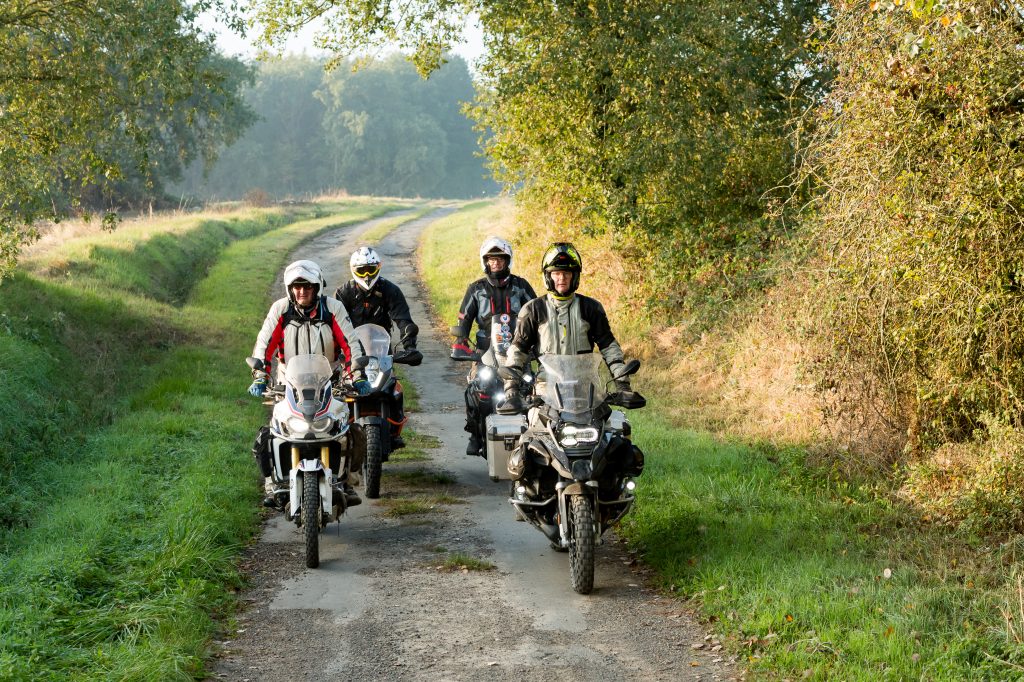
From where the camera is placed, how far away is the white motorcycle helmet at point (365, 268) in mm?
10609

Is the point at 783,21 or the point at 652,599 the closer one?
the point at 652,599

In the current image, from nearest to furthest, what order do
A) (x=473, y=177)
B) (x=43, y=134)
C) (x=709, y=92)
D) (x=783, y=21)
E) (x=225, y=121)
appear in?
(x=43, y=134)
(x=709, y=92)
(x=783, y=21)
(x=225, y=121)
(x=473, y=177)

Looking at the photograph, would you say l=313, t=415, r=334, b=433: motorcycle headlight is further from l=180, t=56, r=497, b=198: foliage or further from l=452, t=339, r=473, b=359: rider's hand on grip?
l=180, t=56, r=497, b=198: foliage

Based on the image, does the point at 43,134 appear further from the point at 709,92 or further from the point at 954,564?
the point at 954,564

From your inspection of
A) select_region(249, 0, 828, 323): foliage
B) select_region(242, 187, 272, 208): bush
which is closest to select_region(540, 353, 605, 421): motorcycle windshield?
select_region(249, 0, 828, 323): foliage

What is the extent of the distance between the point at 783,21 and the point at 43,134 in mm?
12418

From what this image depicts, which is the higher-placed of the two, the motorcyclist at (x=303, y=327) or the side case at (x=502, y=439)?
the motorcyclist at (x=303, y=327)

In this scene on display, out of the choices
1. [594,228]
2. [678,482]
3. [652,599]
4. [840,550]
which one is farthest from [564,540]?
[594,228]

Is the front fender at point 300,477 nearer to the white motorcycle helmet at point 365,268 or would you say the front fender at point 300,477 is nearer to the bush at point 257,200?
the white motorcycle helmet at point 365,268

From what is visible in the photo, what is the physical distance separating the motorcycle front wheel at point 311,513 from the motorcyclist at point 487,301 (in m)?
2.83

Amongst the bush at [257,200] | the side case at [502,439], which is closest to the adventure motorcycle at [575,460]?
the side case at [502,439]

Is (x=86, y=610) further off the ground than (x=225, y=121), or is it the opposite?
(x=225, y=121)

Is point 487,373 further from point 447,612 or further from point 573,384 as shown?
point 447,612

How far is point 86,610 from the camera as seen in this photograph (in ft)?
21.3
